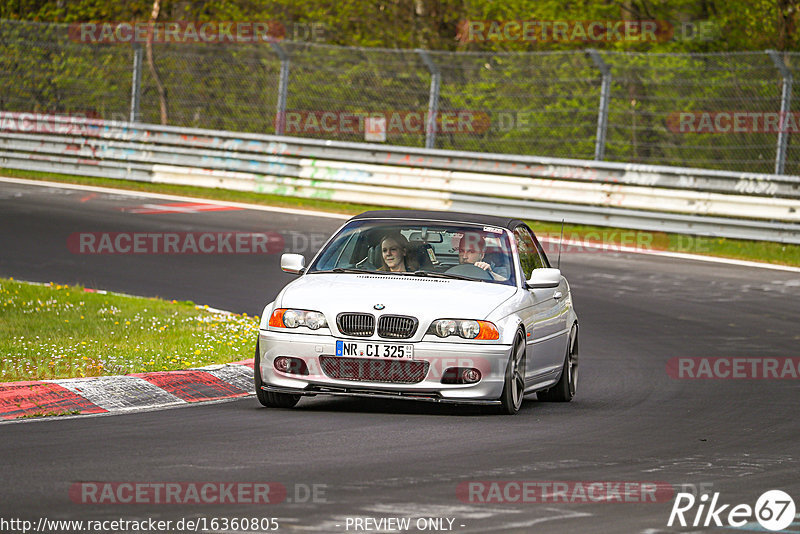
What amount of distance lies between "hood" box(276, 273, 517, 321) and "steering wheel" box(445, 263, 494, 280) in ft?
0.65

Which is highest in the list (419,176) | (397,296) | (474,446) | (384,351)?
(419,176)

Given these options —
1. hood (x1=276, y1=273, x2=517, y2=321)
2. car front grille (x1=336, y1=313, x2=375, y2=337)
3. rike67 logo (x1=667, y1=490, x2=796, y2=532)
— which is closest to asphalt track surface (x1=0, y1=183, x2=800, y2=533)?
rike67 logo (x1=667, y1=490, x2=796, y2=532)

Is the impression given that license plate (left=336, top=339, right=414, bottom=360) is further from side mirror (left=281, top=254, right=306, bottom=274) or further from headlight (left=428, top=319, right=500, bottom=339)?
side mirror (left=281, top=254, right=306, bottom=274)

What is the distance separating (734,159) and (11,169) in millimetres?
13873

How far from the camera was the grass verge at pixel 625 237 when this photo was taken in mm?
20312

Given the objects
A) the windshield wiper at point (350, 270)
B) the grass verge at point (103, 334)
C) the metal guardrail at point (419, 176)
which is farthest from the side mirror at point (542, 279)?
the metal guardrail at point (419, 176)

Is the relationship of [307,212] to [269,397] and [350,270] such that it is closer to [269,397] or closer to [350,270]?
[350,270]

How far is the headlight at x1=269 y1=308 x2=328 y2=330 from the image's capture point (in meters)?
9.09

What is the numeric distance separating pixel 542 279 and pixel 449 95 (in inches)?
572

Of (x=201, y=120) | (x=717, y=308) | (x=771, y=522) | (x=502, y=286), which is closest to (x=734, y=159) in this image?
(x=717, y=308)

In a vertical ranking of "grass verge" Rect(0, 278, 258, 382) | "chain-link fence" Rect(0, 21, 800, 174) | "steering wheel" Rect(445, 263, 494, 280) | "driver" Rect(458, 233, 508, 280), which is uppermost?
"chain-link fence" Rect(0, 21, 800, 174)

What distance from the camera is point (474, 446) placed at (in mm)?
7938

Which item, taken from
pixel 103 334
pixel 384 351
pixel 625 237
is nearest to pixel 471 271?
pixel 384 351

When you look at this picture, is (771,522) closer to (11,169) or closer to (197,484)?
(197,484)
